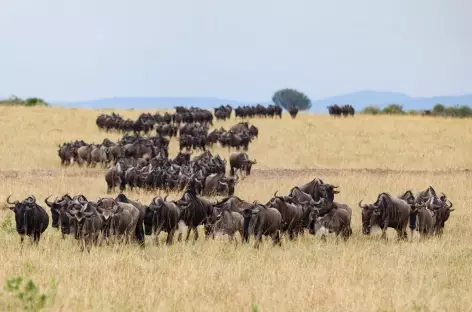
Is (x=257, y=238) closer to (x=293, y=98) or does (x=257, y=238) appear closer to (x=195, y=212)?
(x=195, y=212)

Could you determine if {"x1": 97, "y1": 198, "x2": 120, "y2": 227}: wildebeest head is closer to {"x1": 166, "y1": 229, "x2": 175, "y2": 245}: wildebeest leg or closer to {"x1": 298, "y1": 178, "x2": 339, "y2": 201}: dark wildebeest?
{"x1": 166, "y1": 229, "x2": 175, "y2": 245}: wildebeest leg

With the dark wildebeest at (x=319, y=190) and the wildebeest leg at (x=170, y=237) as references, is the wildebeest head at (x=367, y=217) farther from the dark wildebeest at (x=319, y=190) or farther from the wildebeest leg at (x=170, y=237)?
the wildebeest leg at (x=170, y=237)

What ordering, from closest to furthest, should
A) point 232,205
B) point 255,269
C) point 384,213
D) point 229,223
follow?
point 255,269 < point 229,223 < point 232,205 < point 384,213

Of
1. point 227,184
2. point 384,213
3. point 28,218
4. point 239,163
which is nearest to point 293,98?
point 239,163

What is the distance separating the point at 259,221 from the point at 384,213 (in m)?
2.74

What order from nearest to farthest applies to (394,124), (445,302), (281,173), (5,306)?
(5,306), (445,302), (281,173), (394,124)

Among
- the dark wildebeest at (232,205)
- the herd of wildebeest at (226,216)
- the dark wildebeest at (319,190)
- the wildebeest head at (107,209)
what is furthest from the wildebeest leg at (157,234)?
the dark wildebeest at (319,190)

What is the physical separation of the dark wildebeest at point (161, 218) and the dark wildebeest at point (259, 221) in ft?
4.29

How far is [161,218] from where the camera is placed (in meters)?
14.0

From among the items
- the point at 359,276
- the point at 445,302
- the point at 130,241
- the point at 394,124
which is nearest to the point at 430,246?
the point at 359,276

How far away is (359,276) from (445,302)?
5.74 feet

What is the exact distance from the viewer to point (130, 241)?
13.5 m

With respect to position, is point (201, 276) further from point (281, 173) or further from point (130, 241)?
point (281, 173)

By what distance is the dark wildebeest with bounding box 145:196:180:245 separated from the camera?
13.9 m
